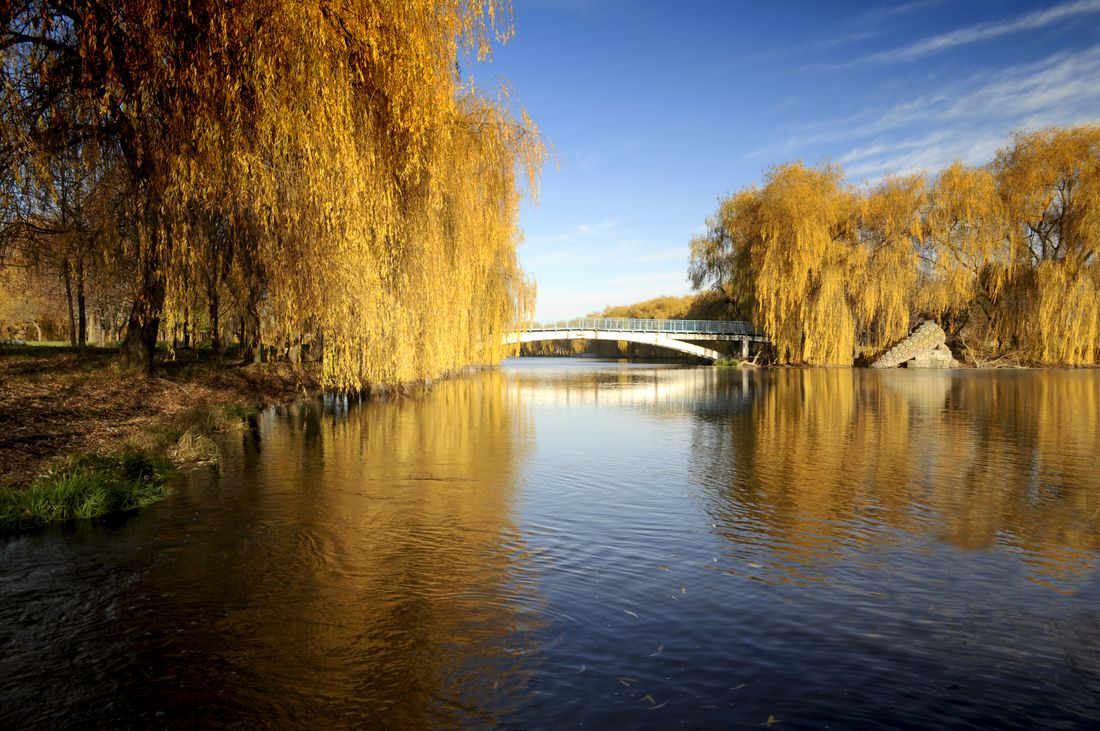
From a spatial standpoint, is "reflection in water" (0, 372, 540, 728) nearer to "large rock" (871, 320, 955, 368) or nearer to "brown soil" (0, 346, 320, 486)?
"brown soil" (0, 346, 320, 486)

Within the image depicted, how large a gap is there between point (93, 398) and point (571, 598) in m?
→ 11.4

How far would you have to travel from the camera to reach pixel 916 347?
44.8 m

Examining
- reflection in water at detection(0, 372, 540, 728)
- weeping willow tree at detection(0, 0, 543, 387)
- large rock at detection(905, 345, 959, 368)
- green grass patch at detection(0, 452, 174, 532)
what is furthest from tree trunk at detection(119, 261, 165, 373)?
large rock at detection(905, 345, 959, 368)

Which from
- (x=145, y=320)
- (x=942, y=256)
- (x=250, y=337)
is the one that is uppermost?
(x=942, y=256)

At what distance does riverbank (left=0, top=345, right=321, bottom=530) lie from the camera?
8102 mm

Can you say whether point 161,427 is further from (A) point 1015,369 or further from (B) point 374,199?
(A) point 1015,369

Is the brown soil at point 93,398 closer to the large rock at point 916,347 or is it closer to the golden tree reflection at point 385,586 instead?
the golden tree reflection at point 385,586

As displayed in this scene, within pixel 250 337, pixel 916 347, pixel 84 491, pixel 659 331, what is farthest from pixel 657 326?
pixel 84 491

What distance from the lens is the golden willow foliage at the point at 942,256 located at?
3850 cm

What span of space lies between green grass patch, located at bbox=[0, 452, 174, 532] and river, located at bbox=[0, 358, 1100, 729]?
0.30 m

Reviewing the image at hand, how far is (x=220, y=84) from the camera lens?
873 centimetres

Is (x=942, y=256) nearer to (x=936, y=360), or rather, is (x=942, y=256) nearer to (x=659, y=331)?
(x=936, y=360)

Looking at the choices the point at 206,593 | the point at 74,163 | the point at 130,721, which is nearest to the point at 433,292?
the point at 74,163

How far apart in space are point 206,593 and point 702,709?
4.04 metres
